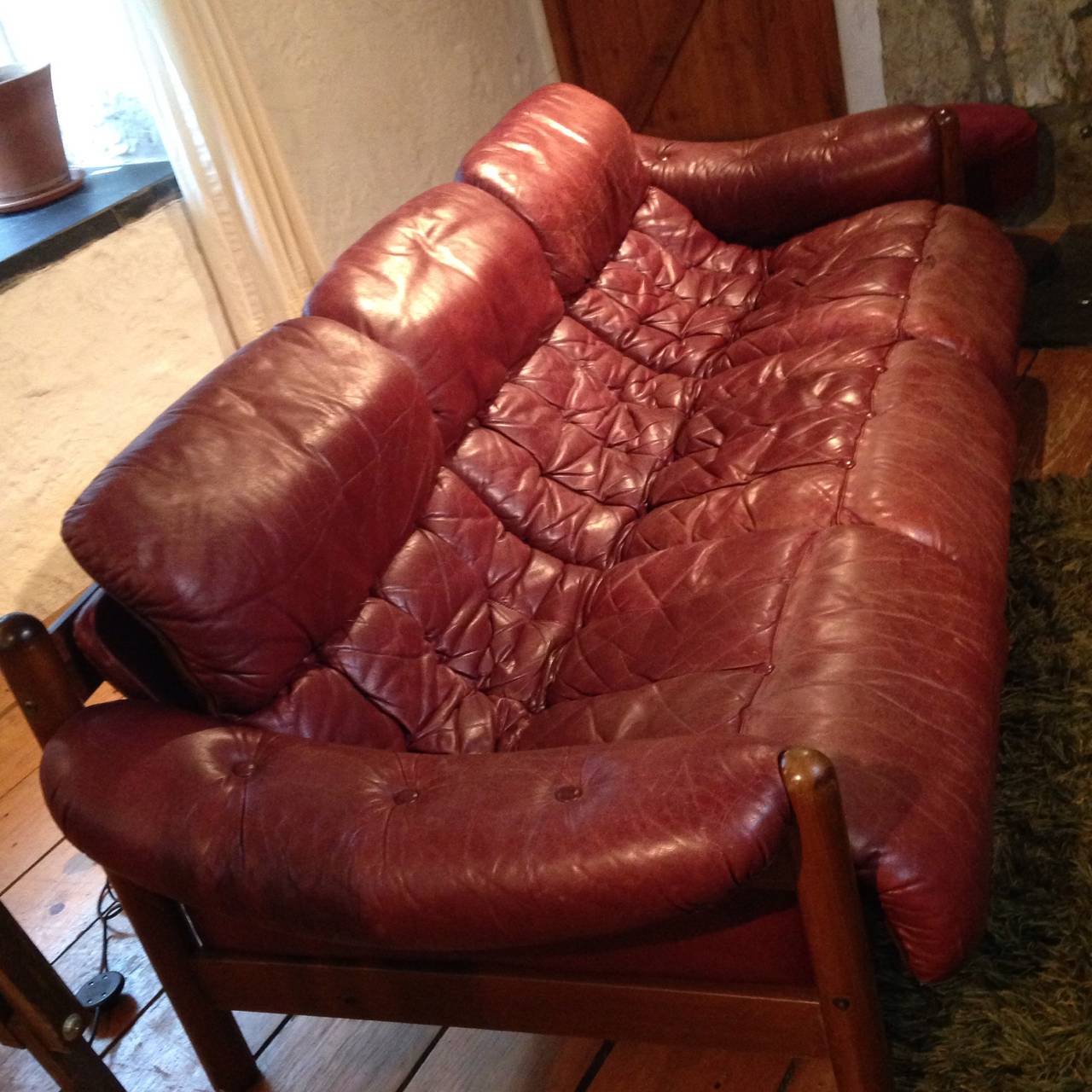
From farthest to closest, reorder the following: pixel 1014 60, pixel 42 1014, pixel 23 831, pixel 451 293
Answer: pixel 1014 60 → pixel 23 831 → pixel 451 293 → pixel 42 1014

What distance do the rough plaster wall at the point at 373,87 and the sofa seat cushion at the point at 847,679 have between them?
2015 mm

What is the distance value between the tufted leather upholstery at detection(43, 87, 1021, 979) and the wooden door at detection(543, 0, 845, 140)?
5.22ft

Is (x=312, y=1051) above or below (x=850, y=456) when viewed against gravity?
below

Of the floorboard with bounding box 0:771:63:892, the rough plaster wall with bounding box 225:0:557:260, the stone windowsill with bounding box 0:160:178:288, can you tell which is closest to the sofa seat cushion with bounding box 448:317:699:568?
the floorboard with bounding box 0:771:63:892

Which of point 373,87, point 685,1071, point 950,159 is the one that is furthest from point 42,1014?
point 373,87

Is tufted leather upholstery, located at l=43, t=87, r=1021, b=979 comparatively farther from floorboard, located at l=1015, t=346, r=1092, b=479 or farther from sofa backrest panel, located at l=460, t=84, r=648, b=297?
floorboard, located at l=1015, t=346, r=1092, b=479

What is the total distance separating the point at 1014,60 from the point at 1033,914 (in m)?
2.81

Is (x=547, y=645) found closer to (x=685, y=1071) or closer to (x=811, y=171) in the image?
(x=685, y=1071)

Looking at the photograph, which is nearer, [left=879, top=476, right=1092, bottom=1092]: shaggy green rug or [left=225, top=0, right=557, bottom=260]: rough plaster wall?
[left=879, top=476, right=1092, bottom=1092]: shaggy green rug

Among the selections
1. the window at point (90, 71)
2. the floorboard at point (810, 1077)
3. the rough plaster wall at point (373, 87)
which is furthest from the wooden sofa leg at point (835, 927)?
the rough plaster wall at point (373, 87)

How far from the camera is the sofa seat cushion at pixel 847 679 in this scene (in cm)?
131

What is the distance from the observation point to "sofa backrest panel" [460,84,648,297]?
2506 millimetres

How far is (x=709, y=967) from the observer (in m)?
1.37

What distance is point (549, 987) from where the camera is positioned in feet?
4.72
